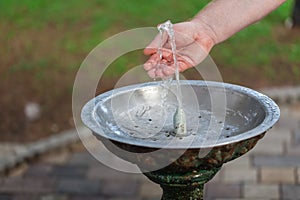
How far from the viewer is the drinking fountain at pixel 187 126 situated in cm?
215

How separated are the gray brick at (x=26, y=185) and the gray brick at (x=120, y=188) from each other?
0.32 m

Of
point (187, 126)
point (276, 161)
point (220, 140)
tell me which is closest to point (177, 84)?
point (187, 126)

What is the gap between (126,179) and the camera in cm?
408

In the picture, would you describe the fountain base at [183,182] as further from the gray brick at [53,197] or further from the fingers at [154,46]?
the gray brick at [53,197]

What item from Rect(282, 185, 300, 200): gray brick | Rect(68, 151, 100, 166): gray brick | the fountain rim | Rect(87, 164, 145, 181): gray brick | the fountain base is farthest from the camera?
Rect(68, 151, 100, 166): gray brick

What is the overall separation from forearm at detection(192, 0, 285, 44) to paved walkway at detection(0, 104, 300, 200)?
1.46 m

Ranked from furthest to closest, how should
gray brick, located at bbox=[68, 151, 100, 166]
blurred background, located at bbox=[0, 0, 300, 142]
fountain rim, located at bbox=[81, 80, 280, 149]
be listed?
blurred background, located at bbox=[0, 0, 300, 142], gray brick, located at bbox=[68, 151, 100, 166], fountain rim, located at bbox=[81, 80, 280, 149]

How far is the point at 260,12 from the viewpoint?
259cm

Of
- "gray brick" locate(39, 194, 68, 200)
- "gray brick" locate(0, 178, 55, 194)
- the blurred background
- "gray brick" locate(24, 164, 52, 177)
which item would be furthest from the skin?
the blurred background

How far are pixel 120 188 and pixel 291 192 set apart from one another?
0.96m

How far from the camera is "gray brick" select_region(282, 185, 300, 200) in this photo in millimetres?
3787

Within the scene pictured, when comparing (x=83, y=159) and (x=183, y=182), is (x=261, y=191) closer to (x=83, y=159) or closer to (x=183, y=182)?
(x=83, y=159)

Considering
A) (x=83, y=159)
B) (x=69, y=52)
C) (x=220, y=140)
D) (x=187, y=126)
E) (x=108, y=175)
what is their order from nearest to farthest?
(x=220, y=140) → (x=187, y=126) → (x=108, y=175) → (x=83, y=159) → (x=69, y=52)

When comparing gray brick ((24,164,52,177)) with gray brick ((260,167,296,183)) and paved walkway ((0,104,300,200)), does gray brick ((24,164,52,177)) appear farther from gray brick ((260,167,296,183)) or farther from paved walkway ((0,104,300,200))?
gray brick ((260,167,296,183))
